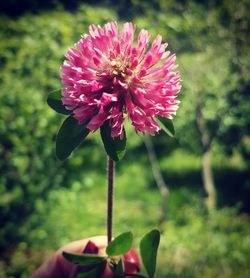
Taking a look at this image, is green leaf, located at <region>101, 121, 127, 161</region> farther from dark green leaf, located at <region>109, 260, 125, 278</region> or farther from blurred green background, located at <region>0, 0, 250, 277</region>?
blurred green background, located at <region>0, 0, 250, 277</region>

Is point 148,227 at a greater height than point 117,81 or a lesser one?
lesser

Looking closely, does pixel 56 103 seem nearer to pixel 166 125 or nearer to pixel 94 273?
pixel 166 125

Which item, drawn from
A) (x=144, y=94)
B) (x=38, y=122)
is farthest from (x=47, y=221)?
(x=144, y=94)

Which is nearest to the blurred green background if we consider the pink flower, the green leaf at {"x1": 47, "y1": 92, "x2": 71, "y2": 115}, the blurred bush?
the blurred bush

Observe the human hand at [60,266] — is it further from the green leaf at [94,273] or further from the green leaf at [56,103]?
the green leaf at [56,103]

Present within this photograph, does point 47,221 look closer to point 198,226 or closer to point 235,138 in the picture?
point 198,226

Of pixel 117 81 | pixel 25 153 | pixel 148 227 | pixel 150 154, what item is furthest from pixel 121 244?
pixel 150 154
